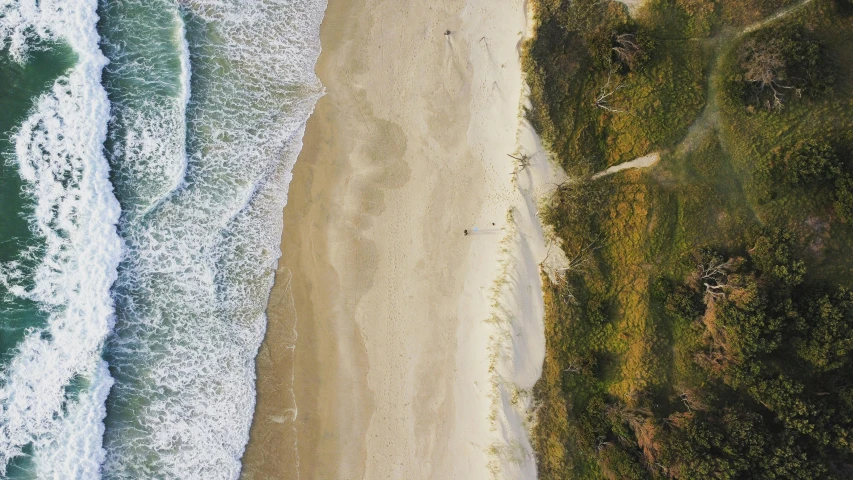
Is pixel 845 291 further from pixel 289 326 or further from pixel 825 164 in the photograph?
pixel 289 326

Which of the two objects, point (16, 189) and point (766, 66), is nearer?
point (766, 66)

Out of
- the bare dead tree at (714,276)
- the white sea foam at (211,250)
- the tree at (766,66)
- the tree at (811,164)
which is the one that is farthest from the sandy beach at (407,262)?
the tree at (811,164)

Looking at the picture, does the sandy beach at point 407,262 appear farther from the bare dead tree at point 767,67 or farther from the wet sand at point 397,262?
the bare dead tree at point 767,67

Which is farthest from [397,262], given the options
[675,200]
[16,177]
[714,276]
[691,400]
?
[16,177]

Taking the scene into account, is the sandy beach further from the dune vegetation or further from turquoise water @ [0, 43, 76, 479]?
turquoise water @ [0, 43, 76, 479]

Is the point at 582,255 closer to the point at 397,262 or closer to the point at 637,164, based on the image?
the point at 637,164

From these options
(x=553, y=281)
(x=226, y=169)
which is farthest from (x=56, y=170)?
(x=553, y=281)

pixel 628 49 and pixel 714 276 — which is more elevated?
pixel 628 49
